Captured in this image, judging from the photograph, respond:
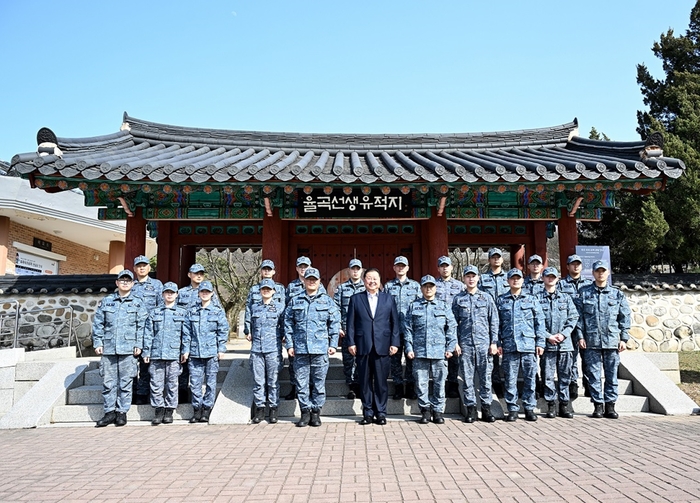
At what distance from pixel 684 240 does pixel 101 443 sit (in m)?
14.8

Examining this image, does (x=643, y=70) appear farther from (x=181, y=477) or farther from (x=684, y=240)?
(x=181, y=477)

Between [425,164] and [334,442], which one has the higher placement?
→ [425,164]

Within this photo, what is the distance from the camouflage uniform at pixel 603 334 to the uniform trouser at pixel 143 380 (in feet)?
18.6

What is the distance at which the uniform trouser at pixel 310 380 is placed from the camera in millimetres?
5840

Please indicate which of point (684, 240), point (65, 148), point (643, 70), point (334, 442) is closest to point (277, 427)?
point (334, 442)

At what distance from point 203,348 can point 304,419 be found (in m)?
1.54

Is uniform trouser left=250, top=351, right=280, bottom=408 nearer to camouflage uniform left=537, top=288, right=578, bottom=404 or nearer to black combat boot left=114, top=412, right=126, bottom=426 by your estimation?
black combat boot left=114, top=412, right=126, bottom=426

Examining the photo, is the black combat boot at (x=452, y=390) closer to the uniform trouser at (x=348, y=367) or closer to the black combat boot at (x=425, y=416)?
the black combat boot at (x=425, y=416)

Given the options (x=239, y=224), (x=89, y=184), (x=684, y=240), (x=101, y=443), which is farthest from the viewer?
(x=684, y=240)

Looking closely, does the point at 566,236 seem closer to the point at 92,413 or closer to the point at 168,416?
the point at 168,416

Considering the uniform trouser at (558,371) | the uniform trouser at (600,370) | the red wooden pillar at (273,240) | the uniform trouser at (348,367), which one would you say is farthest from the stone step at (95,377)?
the uniform trouser at (600,370)

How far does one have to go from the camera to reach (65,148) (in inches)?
316

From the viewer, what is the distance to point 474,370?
605 centimetres

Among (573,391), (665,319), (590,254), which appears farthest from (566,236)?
(665,319)
